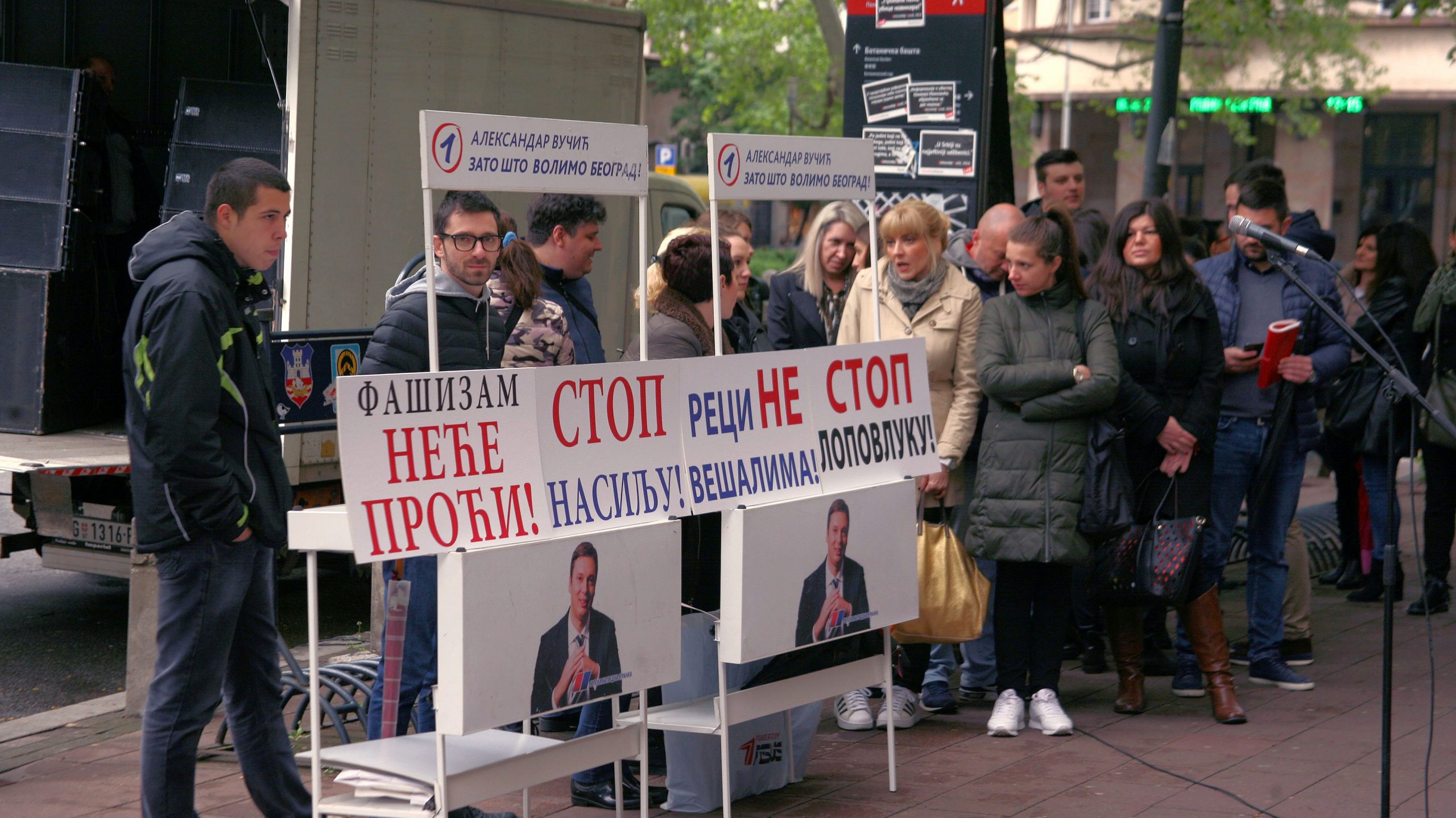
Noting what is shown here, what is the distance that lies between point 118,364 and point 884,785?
19.0ft

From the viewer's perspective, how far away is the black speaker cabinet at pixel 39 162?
839 cm

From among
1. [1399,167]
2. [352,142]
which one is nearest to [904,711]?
[352,142]

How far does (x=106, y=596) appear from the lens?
889cm

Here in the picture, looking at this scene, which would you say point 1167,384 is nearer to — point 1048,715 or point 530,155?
point 1048,715

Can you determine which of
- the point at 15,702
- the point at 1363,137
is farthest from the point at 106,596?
the point at 1363,137

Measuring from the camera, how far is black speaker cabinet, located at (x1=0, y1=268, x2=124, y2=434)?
27.0 feet

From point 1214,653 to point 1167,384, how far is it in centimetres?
114

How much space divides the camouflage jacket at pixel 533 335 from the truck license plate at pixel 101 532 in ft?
9.26

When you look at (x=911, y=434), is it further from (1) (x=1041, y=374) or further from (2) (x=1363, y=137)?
(2) (x=1363, y=137)

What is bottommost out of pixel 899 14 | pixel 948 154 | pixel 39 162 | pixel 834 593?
pixel 834 593

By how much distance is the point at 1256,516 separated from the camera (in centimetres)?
677

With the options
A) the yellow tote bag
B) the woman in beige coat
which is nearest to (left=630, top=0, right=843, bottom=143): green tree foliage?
the woman in beige coat

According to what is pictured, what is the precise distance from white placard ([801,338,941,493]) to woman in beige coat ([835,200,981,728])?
23.8 inches

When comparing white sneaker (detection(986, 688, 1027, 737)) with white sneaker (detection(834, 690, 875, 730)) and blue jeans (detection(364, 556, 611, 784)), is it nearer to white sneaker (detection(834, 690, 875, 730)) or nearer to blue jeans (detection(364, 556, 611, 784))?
white sneaker (detection(834, 690, 875, 730))
